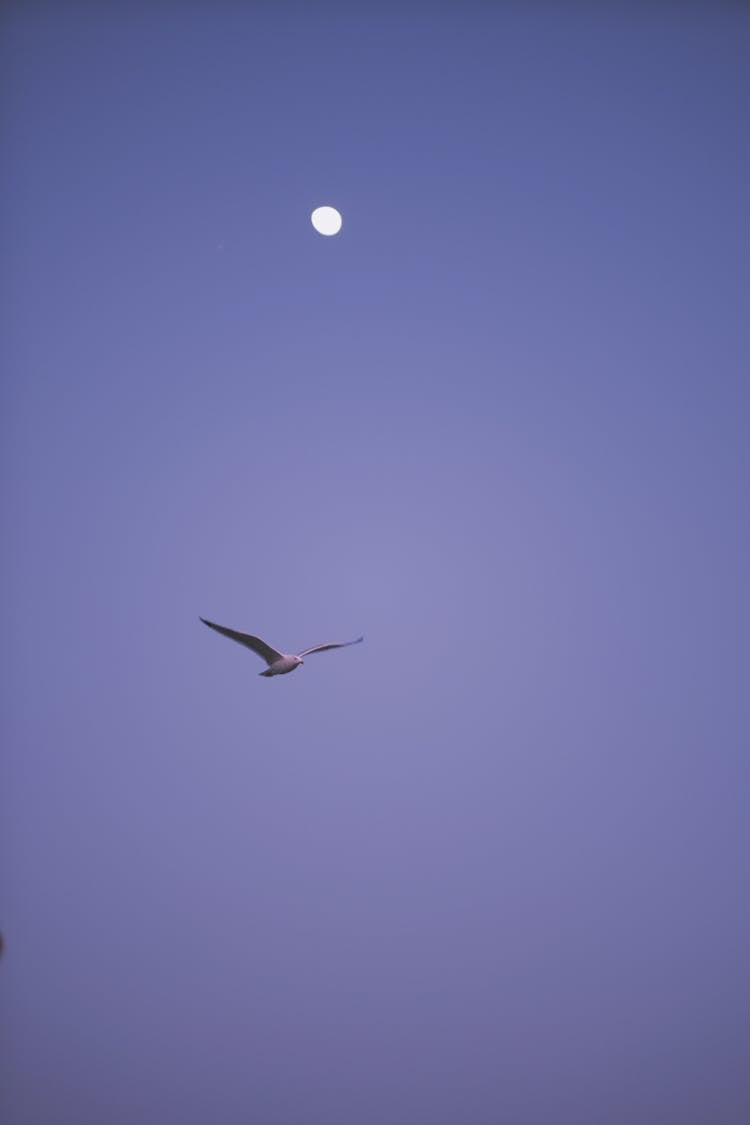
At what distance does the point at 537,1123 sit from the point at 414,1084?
5.81ft

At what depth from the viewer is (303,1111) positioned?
9984 millimetres

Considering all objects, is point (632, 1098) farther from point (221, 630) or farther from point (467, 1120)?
point (221, 630)

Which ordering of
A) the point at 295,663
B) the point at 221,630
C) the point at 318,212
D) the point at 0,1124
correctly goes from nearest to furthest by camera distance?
the point at 221,630
the point at 295,663
the point at 318,212
the point at 0,1124

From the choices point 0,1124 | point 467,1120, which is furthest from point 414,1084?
point 0,1124

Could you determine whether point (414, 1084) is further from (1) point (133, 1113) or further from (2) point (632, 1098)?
(1) point (133, 1113)

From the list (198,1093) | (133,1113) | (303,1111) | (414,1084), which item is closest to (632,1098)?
(414,1084)

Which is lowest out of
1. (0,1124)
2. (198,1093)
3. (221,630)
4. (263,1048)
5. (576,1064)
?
(0,1124)

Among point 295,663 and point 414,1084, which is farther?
point 414,1084

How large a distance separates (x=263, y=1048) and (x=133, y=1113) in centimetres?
200

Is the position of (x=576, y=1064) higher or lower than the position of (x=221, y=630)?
lower

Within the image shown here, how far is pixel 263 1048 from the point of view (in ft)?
32.2

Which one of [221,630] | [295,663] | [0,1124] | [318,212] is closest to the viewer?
[221,630]

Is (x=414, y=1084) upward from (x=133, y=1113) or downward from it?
upward

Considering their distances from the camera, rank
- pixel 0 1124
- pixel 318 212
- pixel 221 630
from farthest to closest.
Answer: pixel 0 1124 < pixel 318 212 < pixel 221 630
